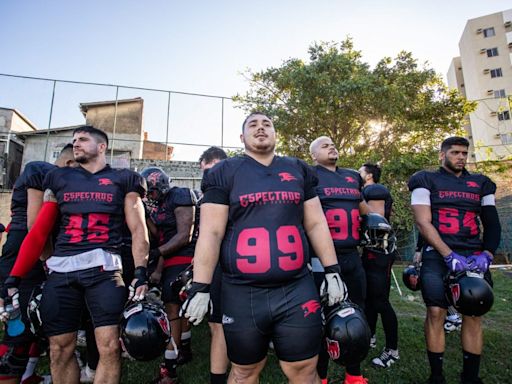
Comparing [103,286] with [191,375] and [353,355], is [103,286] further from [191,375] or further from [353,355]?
[353,355]

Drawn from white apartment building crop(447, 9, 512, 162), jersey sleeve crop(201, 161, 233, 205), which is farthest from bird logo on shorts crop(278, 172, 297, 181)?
white apartment building crop(447, 9, 512, 162)

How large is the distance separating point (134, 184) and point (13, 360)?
199 centimetres

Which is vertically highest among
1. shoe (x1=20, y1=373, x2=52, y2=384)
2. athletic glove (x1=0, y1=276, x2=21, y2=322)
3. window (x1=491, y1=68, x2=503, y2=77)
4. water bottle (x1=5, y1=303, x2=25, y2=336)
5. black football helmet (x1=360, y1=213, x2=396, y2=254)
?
window (x1=491, y1=68, x2=503, y2=77)

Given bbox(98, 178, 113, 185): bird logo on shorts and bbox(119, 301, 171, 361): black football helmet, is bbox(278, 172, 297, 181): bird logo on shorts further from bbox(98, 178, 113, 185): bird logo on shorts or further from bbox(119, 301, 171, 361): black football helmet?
bbox(98, 178, 113, 185): bird logo on shorts

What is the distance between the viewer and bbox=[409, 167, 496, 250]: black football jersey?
3.53 meters

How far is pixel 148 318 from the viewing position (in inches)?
97.2

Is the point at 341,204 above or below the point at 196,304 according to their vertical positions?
above

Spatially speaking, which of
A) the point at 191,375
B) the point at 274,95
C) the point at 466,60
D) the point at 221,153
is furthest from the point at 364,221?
the point at 466,60

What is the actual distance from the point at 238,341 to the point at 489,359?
148 inches

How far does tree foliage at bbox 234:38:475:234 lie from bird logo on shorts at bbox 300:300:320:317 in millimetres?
12197

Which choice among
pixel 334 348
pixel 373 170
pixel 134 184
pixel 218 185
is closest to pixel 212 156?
pixel 134 184

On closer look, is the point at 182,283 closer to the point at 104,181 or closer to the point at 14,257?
the point at 104,181

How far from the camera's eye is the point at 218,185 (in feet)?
7.80

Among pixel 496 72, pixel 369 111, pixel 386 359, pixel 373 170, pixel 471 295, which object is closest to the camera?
pixel 471 295
